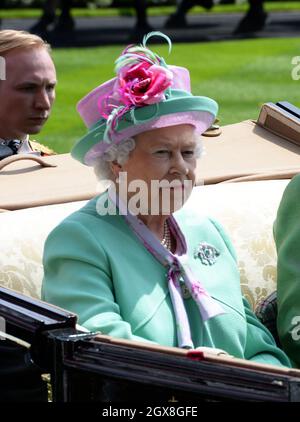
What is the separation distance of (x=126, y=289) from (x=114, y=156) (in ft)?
1.21

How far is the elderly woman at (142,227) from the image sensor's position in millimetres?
3416

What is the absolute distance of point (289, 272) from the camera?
3791 millimetres

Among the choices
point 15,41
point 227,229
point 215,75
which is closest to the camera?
point 227,229

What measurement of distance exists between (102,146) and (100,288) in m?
0.40

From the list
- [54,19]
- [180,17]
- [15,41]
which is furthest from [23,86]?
[180,17]

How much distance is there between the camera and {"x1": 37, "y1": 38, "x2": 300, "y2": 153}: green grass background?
11625 mm

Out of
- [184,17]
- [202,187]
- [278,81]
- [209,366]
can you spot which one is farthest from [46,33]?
[209,366]

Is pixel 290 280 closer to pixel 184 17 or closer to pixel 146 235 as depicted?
pixel 146 235

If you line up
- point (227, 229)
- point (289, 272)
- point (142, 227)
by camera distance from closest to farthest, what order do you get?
point (142, 227), point (289, 272), point (227, 229)

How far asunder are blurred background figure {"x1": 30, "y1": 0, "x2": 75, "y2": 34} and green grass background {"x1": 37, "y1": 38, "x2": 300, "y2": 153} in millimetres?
2588

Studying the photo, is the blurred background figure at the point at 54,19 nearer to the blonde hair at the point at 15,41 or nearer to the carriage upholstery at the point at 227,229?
the blonde hair at the point at 15,41

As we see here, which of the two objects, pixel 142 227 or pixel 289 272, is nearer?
pixel 142 227

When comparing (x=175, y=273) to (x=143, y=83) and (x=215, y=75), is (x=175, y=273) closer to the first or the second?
(x=143, y=83)

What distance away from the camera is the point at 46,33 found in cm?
2130
